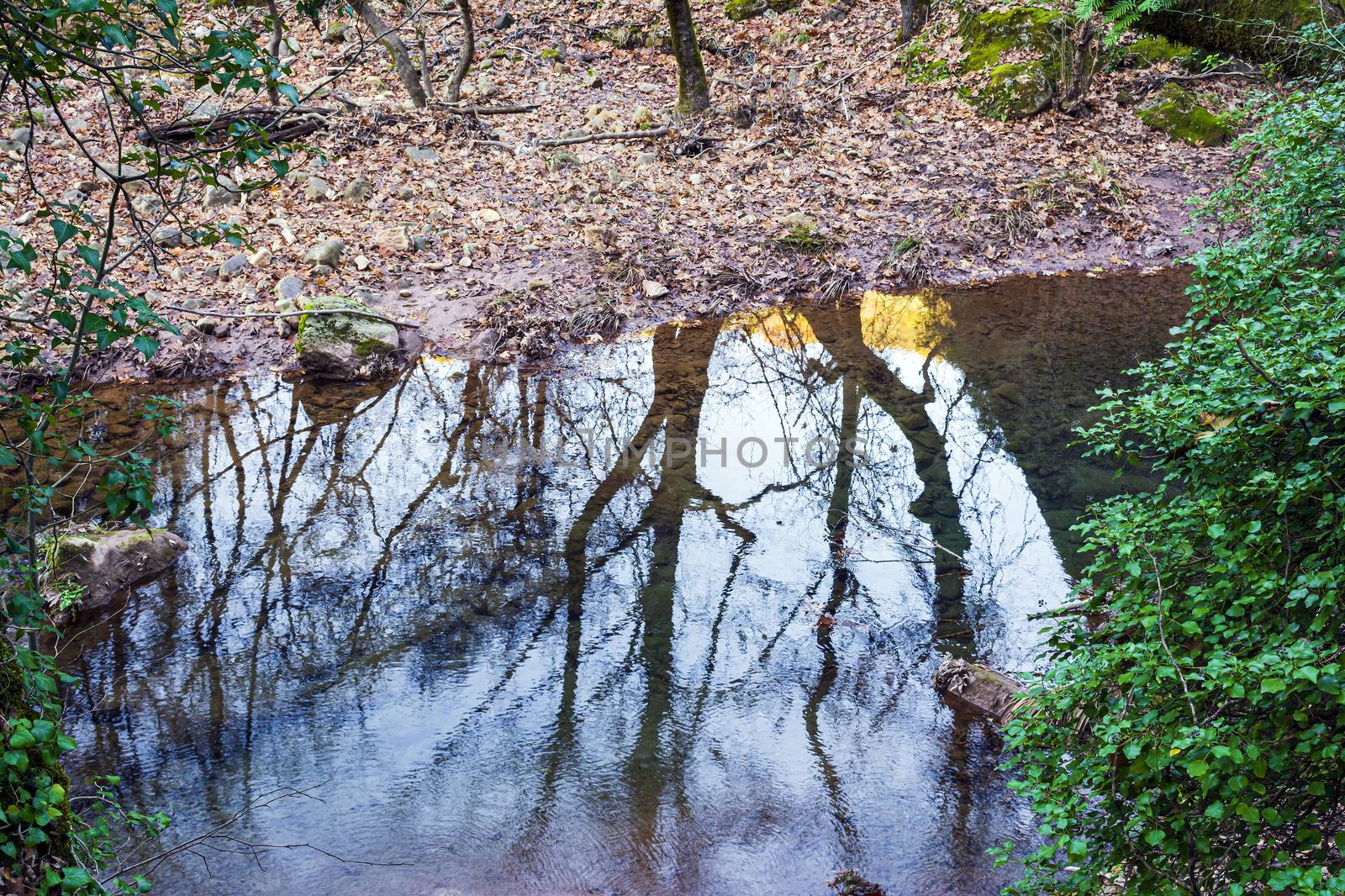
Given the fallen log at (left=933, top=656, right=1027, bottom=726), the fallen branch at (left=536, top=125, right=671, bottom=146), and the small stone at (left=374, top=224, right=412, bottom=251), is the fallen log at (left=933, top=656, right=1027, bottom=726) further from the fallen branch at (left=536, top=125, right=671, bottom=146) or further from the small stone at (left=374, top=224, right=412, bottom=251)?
the fallen branch at (left=536, top=125, right=671, bottom=146)

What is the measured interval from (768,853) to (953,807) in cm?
97

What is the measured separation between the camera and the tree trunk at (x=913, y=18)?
15148mm

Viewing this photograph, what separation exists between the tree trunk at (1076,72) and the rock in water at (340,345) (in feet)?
34.0

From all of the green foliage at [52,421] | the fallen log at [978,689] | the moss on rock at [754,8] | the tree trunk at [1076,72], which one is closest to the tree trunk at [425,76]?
the moss on rock at [754,8]

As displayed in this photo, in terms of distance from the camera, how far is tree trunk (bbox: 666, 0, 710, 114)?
13.3 meters

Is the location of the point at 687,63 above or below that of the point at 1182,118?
above

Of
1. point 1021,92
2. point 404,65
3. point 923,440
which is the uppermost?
point 404,65

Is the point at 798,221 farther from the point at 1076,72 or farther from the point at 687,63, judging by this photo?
the point at 1076,72

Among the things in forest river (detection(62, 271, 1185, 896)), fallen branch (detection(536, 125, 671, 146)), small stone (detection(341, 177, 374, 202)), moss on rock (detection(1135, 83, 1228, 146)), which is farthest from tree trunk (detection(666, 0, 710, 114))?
moss on rock (detection(1135, 83, 1228, 146))

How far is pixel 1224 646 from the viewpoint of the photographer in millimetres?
2561

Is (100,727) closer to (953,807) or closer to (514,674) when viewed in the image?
(514,674)

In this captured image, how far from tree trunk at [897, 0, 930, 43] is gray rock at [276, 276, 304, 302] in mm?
11064

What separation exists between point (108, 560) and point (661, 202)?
314 inches

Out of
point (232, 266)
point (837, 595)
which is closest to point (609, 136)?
point (232, 266)
